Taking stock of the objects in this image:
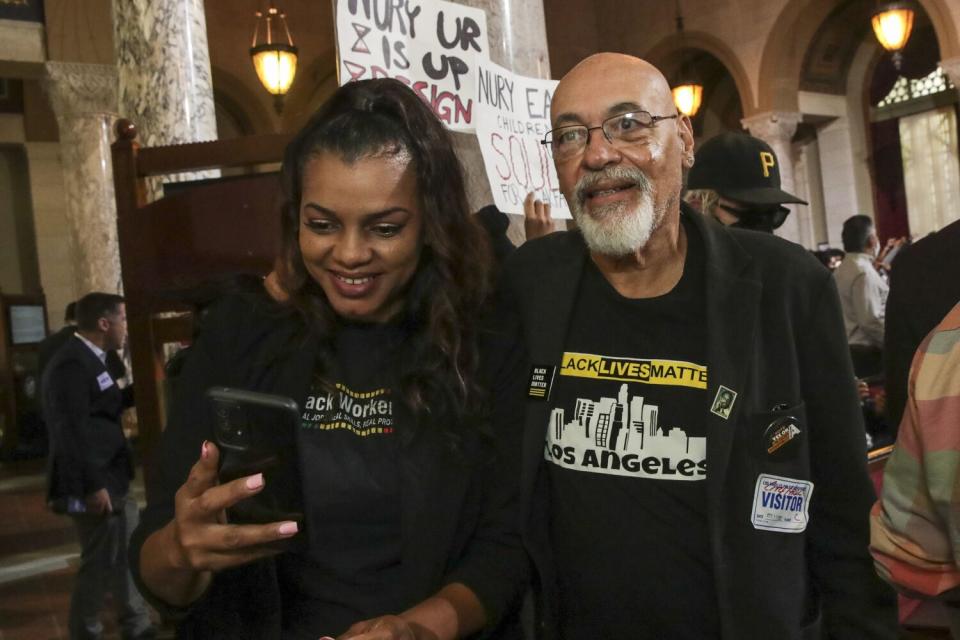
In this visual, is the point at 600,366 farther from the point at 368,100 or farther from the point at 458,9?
the point at 458,9

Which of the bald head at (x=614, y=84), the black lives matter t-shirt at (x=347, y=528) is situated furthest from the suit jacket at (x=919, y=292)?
the black lives matter t-shirt at (x=347, y=528)

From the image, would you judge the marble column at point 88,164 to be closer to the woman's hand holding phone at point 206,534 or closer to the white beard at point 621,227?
the white beard at point 621,227

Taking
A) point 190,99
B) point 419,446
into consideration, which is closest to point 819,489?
point 419,446

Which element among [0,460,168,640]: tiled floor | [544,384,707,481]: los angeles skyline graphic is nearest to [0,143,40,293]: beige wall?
[0,460,168,640]: tiled floor

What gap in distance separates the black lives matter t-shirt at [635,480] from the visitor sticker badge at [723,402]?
0.15 feet

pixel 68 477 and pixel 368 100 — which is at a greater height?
pixel 368 100

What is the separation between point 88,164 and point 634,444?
10084mm

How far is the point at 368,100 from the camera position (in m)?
1.86

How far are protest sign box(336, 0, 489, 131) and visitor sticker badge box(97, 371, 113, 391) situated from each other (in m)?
3.59

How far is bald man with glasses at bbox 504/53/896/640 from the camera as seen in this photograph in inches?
73.0

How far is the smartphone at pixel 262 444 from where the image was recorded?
1429 mm

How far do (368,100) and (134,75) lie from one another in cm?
344

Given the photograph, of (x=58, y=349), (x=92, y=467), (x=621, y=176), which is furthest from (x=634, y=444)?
(x=58, y=349)

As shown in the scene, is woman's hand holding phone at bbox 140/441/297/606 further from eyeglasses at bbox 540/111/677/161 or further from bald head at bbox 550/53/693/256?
eyeglasses at bbox 540/111/677/161
